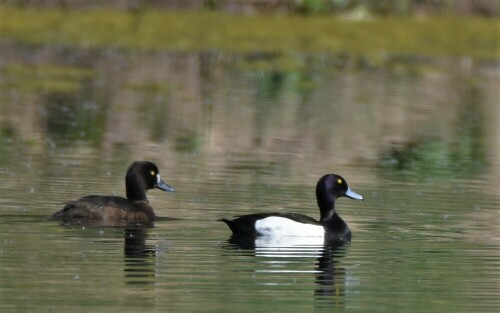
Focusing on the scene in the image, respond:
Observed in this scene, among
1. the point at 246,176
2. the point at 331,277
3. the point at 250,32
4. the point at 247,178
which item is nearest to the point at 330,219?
the point at 331,277

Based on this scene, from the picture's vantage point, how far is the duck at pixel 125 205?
13.4 meters

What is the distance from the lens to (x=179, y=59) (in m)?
31.8

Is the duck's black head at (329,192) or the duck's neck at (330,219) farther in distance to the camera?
the duck's black head at (329,192)

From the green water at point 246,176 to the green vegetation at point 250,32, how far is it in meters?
1.38

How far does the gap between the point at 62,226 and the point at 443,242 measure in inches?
121

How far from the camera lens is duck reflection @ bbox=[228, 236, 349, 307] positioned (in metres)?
11.0

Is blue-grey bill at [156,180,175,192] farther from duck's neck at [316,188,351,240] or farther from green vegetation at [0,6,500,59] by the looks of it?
green vegetation at [0,6,500,59]

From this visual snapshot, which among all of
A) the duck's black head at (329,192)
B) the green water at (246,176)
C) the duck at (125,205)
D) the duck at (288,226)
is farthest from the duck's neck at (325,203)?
the duck at (125,205)

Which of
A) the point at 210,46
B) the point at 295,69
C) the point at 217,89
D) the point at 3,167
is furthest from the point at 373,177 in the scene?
the point at 210,46

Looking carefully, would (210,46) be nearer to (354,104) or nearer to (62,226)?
(354,104)

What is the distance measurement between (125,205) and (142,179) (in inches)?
30.9

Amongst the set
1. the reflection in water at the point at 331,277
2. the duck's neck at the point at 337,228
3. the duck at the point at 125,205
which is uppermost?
the duck at the point at 125,205

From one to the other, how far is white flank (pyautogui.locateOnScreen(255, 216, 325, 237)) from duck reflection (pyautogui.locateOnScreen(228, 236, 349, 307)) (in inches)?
1.6

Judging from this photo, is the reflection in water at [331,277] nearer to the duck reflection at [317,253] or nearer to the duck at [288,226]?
the duck reflection at [317,253]
